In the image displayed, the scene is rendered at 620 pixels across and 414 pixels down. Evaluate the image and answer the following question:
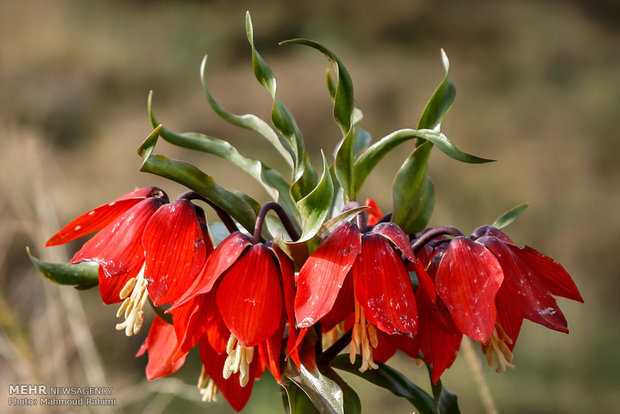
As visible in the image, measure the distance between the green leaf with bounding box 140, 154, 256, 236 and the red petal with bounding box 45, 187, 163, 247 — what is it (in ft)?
0.17

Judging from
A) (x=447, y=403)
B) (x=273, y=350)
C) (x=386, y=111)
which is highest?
(x=273, y=350)

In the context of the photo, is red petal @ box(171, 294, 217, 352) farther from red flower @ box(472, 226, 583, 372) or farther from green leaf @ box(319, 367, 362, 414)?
red flower @ box(472, 226, 583, 372)

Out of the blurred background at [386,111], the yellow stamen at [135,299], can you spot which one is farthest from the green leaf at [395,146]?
the blurred background at [386,111]

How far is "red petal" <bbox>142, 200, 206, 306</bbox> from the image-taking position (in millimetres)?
518

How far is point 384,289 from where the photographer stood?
496 mm

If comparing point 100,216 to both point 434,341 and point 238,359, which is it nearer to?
point 238,359

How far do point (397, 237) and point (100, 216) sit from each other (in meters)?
0.28

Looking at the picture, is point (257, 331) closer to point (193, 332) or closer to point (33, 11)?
point (193, 332)

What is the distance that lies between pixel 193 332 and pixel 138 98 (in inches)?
144

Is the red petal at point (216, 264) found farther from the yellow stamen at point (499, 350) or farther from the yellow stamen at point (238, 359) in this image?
the yellow stamen at point (499, 350)

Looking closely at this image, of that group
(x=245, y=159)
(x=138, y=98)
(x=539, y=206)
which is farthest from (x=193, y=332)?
(x=138, y=98)

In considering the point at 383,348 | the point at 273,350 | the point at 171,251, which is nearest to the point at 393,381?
the point at 383,348

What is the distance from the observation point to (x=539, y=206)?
3193 millimetres

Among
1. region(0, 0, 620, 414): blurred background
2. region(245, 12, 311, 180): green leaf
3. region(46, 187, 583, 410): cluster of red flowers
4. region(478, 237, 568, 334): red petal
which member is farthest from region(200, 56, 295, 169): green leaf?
region(0, 0, 620, 414): blurred background
